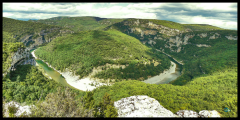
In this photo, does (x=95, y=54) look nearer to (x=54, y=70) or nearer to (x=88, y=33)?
(x=54, y=70)

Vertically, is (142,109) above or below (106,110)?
below

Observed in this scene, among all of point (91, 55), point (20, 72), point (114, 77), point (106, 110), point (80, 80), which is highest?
point (91, 55)

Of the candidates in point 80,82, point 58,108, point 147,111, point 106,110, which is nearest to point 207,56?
point 80,82

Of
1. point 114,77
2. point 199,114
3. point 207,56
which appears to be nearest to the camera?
point 199,114

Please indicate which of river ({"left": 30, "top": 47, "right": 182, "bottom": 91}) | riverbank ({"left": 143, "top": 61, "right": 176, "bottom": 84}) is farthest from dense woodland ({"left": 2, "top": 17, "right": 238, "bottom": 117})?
river ({"left": 30, "top": 47, "right": 182, "bottom": 91})

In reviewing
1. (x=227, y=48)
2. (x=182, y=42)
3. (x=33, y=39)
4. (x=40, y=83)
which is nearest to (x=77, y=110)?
(x=40, y=83)

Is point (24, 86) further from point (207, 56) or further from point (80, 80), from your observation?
point (207, 56)

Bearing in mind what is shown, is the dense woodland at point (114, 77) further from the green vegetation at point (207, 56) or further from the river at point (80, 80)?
the river at point (80, 80)

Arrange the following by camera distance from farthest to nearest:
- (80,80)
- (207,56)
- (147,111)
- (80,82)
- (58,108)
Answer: (207,56) → (80,80) → (80,82) → (147,111) → (58,108)

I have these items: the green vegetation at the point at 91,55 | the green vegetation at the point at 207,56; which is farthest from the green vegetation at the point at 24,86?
the green vegetation at the point at 207,56
